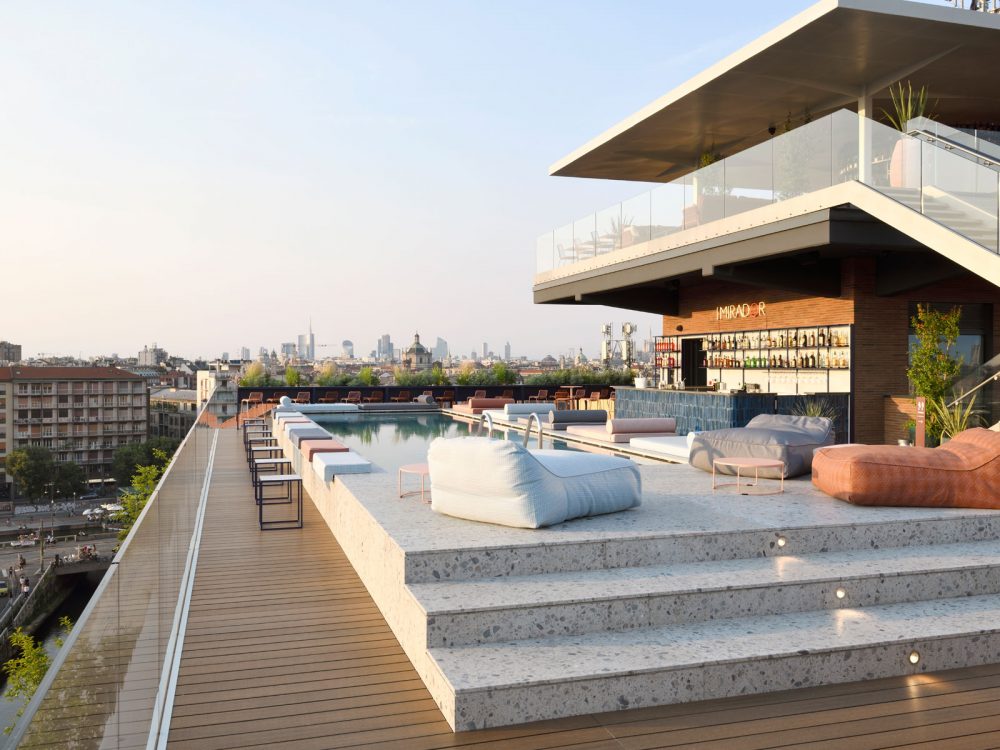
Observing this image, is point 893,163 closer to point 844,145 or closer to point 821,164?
A: point 844,145

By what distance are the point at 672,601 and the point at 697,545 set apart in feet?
2.38

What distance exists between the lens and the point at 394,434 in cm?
1591

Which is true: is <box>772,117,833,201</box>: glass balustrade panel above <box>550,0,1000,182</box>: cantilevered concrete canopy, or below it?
below

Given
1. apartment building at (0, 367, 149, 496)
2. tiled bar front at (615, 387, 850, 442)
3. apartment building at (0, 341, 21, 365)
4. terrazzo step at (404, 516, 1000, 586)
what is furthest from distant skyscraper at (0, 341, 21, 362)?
terrazzo step at (404, 516, 1000, 586)

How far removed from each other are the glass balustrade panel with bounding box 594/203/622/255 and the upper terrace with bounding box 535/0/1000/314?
1.5 inches

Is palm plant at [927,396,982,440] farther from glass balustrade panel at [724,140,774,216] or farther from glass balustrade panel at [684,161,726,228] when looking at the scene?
glass balustrade panel at [684,161,726,228]

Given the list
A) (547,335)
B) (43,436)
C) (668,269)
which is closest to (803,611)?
(668,269)

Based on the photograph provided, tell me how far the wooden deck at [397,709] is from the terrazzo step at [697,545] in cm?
55

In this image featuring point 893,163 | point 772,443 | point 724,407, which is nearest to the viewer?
point 772,443

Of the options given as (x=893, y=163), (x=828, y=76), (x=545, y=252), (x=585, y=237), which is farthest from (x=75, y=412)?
(x=893, y=163)

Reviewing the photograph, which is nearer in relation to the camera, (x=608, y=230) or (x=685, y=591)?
(x=685, y=591)

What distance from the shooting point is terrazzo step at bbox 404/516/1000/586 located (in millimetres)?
4352

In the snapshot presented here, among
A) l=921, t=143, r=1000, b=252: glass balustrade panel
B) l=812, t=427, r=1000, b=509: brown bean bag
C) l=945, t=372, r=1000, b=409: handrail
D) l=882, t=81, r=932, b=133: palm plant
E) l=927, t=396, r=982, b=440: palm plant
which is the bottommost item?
l=812, t=427, r=1000, b=509: brown bean bag

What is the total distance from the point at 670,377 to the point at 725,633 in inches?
633
